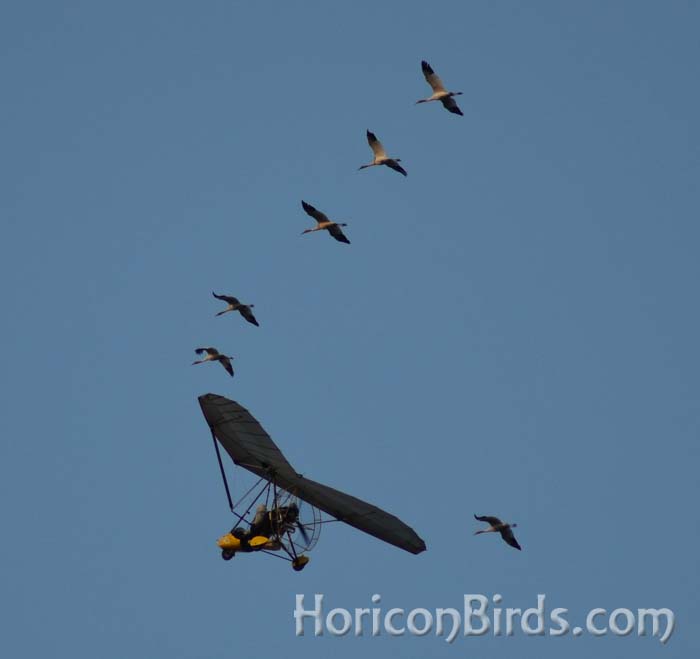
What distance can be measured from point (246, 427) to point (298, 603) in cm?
988

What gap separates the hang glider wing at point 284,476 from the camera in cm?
9312

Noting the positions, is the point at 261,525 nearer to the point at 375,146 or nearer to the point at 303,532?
the point at 303,532

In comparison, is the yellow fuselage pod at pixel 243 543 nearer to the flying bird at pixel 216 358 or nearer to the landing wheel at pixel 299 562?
the landing wheel at pixel 299 562

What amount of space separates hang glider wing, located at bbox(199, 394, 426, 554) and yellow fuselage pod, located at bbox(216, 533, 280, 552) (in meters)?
4.03

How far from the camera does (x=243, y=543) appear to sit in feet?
292

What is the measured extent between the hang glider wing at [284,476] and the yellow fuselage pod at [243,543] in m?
4.03

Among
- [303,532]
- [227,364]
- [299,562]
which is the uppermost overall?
[227,364]

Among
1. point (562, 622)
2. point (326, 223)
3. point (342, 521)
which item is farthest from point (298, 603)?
point (326, 223)

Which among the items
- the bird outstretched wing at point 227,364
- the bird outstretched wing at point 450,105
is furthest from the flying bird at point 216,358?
the bird outstretched wing at point 450,105

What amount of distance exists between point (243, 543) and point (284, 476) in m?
5.17

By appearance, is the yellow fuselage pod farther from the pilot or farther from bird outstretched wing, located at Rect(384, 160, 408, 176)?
bird outstretched wing, located at Rect(384, 160, 408, 176)

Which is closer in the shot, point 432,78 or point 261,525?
point 261,525

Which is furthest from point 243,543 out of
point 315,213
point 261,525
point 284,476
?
point 315,213

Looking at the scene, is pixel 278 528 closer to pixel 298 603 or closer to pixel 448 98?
pixel 298 603
